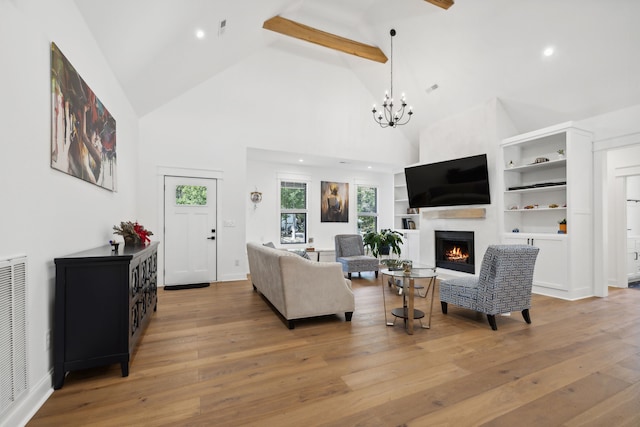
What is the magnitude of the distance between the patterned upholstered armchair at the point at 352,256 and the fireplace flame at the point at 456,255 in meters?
1.55

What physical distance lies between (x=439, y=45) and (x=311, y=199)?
4336 mm

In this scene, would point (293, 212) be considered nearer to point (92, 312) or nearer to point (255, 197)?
point (255, 197)

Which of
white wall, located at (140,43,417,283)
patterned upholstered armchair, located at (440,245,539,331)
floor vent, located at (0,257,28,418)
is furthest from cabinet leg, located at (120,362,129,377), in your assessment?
white wall, located at (140,43,417,283)

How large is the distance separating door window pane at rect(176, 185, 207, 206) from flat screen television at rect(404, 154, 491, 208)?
4.34 meters

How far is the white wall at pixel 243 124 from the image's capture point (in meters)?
5.40

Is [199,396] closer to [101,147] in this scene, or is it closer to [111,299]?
[111,299]

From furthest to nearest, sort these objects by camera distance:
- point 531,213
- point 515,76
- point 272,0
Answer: point 531,213 → point 515,76 → point 272,0

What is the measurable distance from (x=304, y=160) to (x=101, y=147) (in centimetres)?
444

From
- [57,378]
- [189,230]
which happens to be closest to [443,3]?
[189,230]

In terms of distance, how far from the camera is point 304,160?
7141mm

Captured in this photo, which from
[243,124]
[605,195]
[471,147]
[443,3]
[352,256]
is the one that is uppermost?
[443,3]

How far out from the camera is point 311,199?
7957mm

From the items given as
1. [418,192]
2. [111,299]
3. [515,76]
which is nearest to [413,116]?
[418,192]

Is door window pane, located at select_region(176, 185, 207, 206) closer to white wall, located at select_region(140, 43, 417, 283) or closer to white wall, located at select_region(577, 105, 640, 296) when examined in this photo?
white wall, located at select_region(140, 43, 417, 283)
